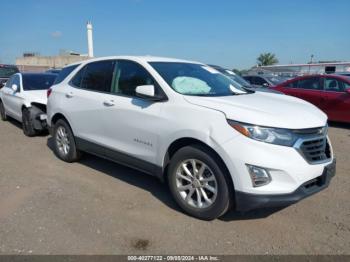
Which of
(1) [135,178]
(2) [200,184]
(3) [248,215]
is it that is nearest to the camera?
(2) [200,184]

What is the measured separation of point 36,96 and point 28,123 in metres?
0.65

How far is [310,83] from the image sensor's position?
404 inches

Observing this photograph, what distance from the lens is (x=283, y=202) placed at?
3297 mm

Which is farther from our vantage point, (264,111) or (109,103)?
(109,103)

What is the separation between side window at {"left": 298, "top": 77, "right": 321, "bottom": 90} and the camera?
1005 centimetres

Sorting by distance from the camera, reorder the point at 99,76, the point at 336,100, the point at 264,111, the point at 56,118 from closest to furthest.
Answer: the point at 264,111 → the point at 99,76 → the point at 56,118 → the point at 336,100

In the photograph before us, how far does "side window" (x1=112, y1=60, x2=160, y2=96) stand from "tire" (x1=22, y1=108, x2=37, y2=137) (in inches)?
151

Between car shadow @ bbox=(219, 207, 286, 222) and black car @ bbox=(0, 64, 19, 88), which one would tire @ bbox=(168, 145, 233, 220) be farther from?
black car @ bbox=(0, 64, 19, 88)

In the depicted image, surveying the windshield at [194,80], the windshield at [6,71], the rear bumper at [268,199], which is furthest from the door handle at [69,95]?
the windshield at [6,71]

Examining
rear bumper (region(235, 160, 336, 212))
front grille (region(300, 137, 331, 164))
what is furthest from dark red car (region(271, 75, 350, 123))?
rear bumper (region(235, 160, 336, 212))

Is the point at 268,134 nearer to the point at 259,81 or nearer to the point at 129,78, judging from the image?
the point at 129,78

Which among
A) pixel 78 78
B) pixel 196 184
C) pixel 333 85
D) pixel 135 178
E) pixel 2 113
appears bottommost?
pixel 2 113

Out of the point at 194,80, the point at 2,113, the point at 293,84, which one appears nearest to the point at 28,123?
the point at 2,113

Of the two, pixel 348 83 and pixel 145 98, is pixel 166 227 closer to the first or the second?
pixel 145 98
